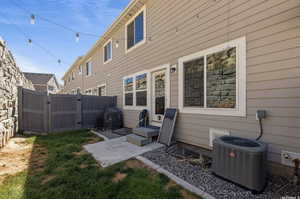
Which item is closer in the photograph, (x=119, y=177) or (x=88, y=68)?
(x=119, y=177)

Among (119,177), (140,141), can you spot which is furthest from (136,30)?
(119,177)

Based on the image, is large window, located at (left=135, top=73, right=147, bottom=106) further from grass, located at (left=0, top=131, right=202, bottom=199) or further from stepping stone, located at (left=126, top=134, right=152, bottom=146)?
grass, located at (left=0, top=131, right=202, bottom=199)

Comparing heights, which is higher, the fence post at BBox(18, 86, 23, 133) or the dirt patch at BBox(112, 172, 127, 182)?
the fence post at BBox(18, 86, 23, 133)

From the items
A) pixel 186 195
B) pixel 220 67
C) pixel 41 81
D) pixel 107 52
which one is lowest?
pixel 186 195

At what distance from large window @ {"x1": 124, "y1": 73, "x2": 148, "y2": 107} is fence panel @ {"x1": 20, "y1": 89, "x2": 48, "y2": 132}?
3553mm

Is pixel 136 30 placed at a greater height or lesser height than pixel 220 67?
greater

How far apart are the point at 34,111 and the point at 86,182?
18.6 feet

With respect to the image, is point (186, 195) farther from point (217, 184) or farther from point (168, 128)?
point (168, 128)

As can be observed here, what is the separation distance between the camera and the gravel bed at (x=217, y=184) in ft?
6.53

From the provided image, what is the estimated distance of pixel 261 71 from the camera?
101 inches

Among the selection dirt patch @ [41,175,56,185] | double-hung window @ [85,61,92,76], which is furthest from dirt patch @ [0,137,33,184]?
double-hung window @ [85,61,92,76]

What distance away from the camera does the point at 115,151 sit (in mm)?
3857

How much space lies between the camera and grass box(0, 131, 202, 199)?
81.6 inches

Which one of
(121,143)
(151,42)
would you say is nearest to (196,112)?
(121,143)
